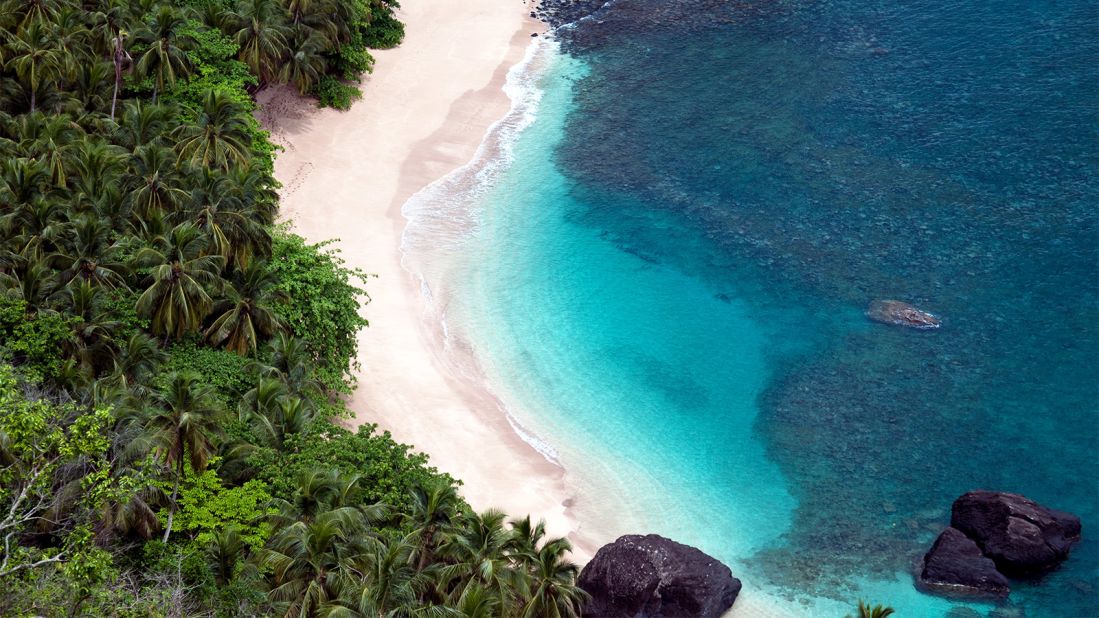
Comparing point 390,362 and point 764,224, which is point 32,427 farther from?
point 764,224

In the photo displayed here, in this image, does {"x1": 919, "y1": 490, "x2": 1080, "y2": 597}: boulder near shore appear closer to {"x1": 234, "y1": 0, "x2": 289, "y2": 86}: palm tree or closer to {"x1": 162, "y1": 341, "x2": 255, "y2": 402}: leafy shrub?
{"x1": 162, "y1": 341, "x2": 255, "y2": 402}: leafy shrub

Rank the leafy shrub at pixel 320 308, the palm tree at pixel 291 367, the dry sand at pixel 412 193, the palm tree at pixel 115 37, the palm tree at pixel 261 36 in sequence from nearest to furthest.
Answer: the palm tree at pixel 291 367 < the dry sand at pixel 412 193 < the leafy shrub at pixel 320 308 < the palm tree at pixel 115 37 < the palm tree at pixel 261 36

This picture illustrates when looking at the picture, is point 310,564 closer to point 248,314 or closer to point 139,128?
point 248,314

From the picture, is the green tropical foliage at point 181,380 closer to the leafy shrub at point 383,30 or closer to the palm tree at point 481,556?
the palm tree at point 481,556

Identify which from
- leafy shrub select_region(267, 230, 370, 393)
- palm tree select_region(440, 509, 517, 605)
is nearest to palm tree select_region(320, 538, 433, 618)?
palm tree select_region(440, 509, 517, 605)

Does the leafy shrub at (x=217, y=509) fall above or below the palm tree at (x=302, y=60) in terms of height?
below

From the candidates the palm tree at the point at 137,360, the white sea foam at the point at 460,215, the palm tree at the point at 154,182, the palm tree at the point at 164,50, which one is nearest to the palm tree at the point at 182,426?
the palm tree at the point at 137,360

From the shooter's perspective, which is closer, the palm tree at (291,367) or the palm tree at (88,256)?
the palm tree at (291,367)
